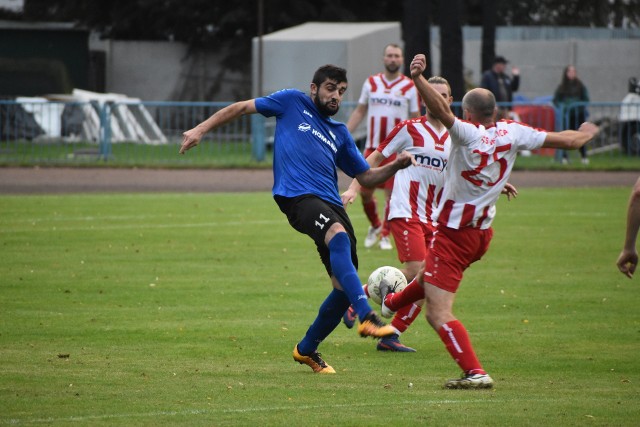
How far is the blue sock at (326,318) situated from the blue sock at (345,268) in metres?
0.31

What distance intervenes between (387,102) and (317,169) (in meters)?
7.94

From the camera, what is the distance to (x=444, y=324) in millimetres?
8055

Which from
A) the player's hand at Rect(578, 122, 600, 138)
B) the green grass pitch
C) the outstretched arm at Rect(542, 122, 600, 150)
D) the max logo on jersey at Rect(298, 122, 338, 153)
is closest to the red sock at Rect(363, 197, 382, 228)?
the green grass pitch

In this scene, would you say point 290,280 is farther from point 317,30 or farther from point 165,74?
point 165,74

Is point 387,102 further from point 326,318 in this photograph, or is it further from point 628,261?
point 628,261

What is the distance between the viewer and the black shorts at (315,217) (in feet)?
27.5

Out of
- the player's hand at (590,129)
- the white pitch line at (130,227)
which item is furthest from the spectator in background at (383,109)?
the player's hand at (590,129)

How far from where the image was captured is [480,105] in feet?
26.2

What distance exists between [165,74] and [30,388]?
41.2 metres

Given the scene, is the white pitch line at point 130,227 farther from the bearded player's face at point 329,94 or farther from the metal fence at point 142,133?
the bearded player's face at point 329,94

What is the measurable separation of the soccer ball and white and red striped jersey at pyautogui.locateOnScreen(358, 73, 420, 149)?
6.54m

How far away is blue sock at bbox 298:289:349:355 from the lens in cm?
855

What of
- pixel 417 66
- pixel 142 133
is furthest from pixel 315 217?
pixel 142 133

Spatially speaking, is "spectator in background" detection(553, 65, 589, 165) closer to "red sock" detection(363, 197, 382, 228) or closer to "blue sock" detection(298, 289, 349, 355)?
"red sock" detection(363, 197, 382, 228)
